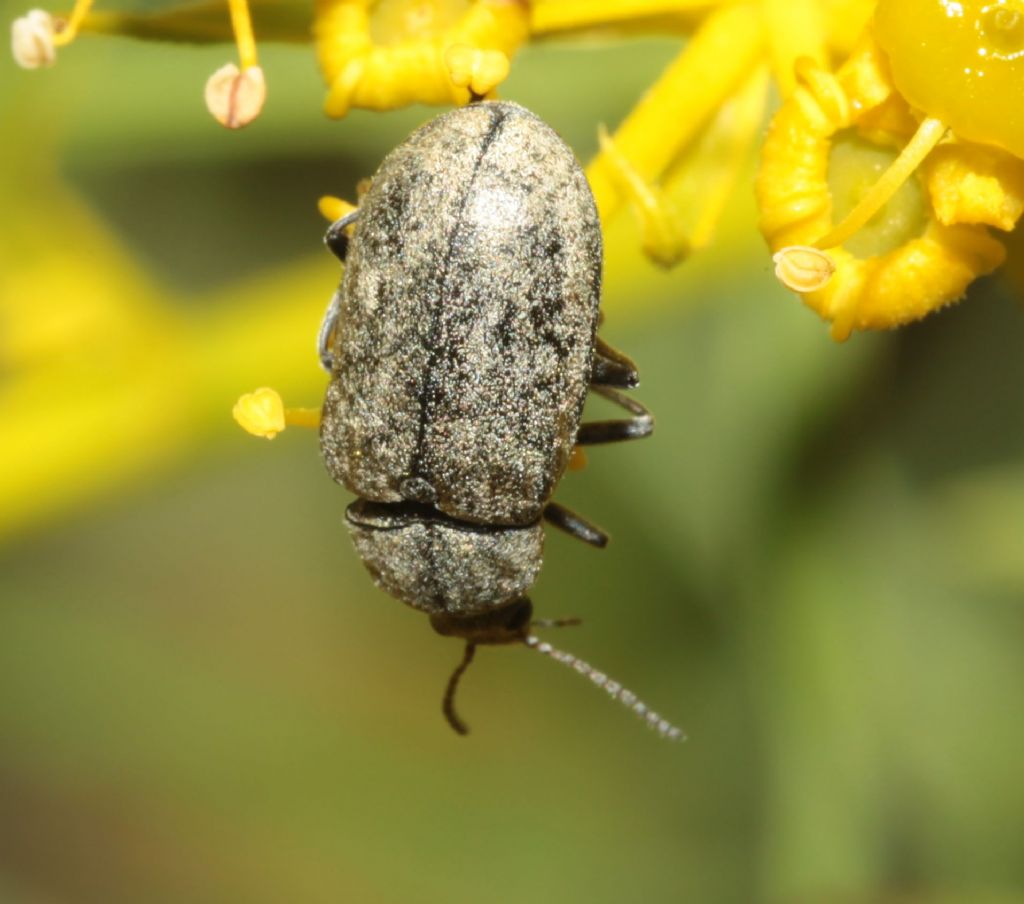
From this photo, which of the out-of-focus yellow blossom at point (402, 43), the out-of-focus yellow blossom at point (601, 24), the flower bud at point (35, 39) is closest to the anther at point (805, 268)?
the out-of-focus yellow blossom at point (601, 24)

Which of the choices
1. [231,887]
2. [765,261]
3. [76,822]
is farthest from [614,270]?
[76,822]

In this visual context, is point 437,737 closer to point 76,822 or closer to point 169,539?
point 76,822

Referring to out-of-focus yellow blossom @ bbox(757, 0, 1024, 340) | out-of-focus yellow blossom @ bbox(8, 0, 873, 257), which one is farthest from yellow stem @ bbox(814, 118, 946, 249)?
out-of-focus yellow blossom @ bbox(8, 0, 873, 257)

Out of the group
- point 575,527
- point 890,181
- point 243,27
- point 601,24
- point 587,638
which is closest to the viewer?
point 890,181

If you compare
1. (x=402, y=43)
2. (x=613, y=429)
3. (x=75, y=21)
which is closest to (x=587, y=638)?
(x=613, y=429)

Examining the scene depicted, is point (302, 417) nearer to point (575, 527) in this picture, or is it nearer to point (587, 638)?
point (575, 527)

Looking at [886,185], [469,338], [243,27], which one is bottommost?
[469,338]

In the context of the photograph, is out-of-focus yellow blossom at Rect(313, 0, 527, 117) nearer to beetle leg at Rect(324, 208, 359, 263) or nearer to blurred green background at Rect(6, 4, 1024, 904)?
beetle leg at Rect(324, 208, 359, 263)
